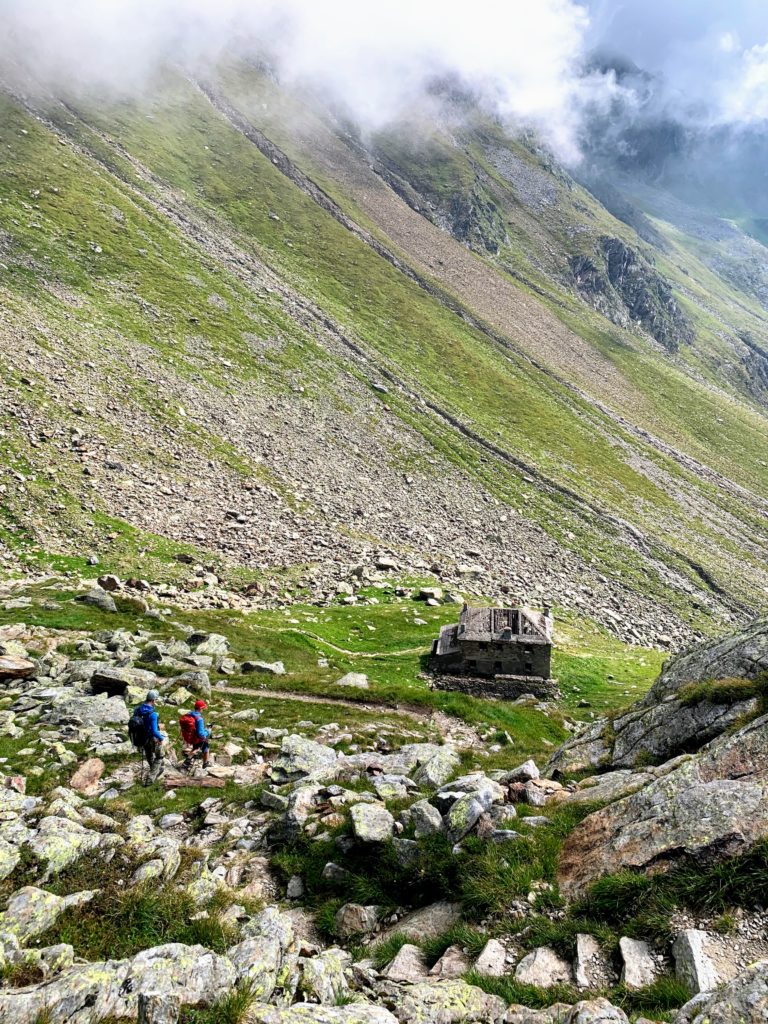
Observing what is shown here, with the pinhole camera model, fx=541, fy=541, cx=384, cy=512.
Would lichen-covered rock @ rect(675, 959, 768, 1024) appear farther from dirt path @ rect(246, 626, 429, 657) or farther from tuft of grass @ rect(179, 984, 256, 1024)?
dirt path @ rect(246, 626, 429, 657)

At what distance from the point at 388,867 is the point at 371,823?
3.08 ft

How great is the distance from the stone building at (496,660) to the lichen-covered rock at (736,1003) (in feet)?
89.8

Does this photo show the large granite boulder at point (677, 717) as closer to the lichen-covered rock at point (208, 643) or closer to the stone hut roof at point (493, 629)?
the stone hut roof at point (493, 629)

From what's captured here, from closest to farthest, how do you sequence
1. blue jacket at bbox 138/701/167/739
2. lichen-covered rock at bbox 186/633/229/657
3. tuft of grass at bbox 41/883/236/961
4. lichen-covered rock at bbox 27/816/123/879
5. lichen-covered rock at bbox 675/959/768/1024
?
1. lichen-covered rock at bbox 675/959/768/1024
2. tuft of grass at bbox 41/883/236/961
3. lichen-covered rock at bbox 27/816/123/879
4. blue jacket at bbox 138/701/167/739
5. lichen-covered rock at bbox 186/633/229/657

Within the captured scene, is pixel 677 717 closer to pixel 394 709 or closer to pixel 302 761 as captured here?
pixel 302 761

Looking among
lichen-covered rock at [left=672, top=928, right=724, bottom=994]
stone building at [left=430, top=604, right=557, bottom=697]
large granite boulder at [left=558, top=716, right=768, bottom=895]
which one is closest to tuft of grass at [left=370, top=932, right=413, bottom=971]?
large granite boulder at [left=558, top=716, right=768, bottom=895]

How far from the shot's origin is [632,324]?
7530 inches

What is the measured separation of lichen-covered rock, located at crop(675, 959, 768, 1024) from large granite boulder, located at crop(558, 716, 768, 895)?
2.16 metres

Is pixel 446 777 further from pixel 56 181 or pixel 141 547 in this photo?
pixel 56 181

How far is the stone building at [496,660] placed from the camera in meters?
33.7

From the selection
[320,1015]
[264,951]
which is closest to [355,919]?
[264,951]

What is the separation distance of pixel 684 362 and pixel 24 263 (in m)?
188

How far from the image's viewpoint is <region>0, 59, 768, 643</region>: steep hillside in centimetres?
4716

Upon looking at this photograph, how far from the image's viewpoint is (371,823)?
11391mm
